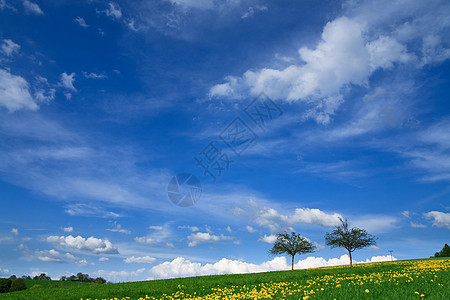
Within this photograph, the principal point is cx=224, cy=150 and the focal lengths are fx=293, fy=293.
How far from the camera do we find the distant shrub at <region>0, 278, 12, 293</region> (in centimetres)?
4872

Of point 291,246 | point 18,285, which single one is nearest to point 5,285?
point 18,285

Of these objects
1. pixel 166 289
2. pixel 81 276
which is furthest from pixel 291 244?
pixel 81 276

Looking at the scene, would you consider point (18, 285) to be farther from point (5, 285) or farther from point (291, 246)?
point (291, 246)

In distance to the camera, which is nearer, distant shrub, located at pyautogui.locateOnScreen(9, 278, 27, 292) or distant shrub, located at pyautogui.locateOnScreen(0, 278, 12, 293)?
distant shrub, located at pyautogui.locateOnScreen(9, 278, 27, 292)

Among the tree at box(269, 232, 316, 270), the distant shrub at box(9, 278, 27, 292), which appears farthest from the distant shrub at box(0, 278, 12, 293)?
the tree at box(269, 232, 316, 270)

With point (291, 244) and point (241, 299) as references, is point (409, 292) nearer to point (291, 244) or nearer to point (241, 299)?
point (241, 299)

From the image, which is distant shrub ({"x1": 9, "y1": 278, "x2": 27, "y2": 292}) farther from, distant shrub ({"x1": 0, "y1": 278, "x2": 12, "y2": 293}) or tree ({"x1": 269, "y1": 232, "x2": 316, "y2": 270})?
tree ({"x1": 269, "y1": 232, "x2": 316, "y2": 270})

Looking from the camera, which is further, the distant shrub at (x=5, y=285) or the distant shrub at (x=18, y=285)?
the distant shrub at (x=5, y=285)

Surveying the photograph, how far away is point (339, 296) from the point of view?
384 inches

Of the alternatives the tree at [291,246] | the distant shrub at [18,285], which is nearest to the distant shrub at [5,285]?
the distant shrub at [18,285]

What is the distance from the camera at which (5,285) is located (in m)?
50.0

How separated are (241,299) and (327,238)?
46.5m

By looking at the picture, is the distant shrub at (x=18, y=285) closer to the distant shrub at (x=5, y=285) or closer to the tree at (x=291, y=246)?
the distant shrub at (x=5, y=285)

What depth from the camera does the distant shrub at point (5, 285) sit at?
4872 cm
